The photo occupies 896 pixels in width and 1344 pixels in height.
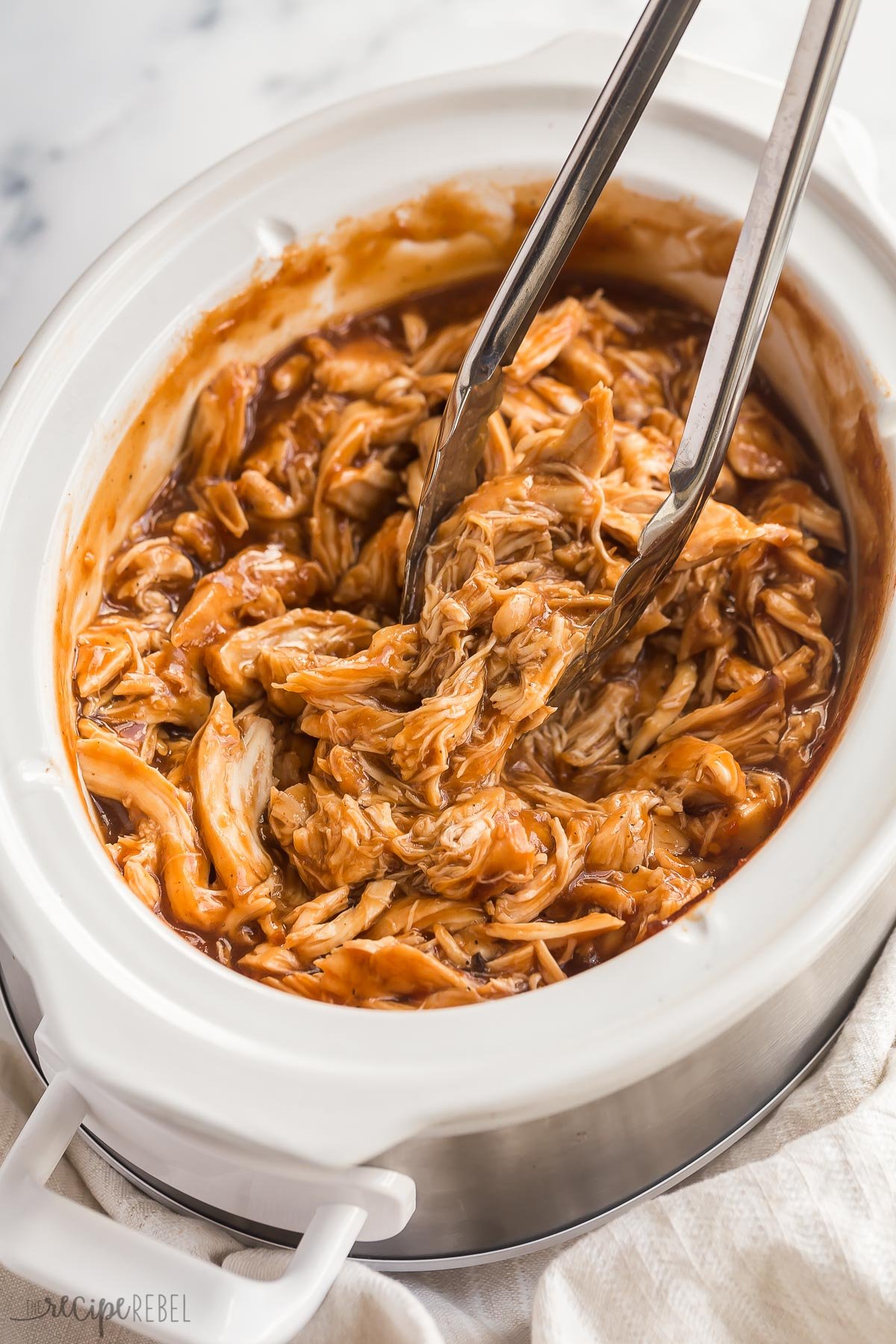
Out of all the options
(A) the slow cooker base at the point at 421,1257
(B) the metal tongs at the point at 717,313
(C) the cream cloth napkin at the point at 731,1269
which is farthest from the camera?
(A) the slow cooker base at the point at 421,1257

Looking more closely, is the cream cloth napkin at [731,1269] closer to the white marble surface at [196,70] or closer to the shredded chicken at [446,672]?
the shredded chicken at [446,672]

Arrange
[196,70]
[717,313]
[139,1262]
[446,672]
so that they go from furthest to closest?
1. [196,70]
2. [446,672]
3. [717,313]
4. [139,1262]

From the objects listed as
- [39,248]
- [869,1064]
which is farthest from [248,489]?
[869,1064]

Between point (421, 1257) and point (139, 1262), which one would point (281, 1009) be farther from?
point (421, 1257)

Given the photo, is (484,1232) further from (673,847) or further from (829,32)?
(829,32)

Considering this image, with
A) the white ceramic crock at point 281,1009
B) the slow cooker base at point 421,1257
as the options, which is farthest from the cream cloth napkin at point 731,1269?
the white ceramic crock at point 281,1009

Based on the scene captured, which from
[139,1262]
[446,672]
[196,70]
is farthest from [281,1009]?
[196,70]

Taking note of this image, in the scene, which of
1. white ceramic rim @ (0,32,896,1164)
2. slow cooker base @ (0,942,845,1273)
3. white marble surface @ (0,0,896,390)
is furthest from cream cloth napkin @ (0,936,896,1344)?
white marble surface @ (0,0,896,390)
